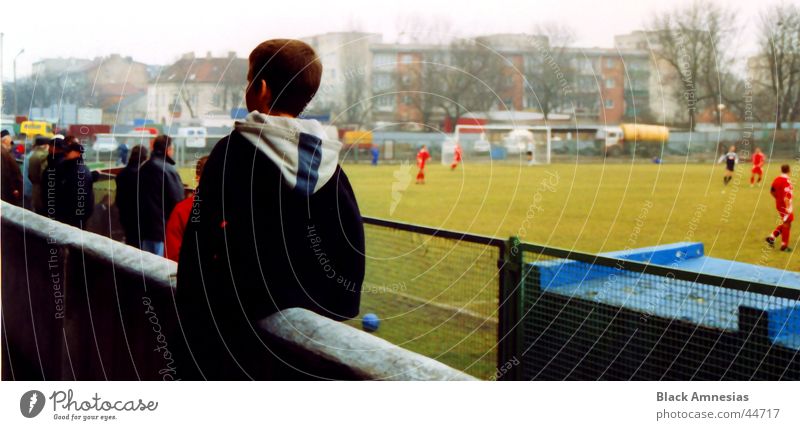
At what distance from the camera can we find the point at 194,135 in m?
3.09

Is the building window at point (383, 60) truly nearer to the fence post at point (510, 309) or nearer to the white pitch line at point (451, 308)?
the fence post at point (510, 309)

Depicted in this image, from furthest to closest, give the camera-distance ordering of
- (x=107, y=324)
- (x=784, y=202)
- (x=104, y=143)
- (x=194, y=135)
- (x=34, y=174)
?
(x=784, y=202) < (x=104, y=143) < (x=34, y=174) < (x=194, y=135) < (x=107, y=324)

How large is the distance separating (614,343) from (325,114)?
4.48 ft

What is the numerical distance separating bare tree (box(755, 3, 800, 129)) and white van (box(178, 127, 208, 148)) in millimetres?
1875

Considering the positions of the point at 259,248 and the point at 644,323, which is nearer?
the point at 259,248

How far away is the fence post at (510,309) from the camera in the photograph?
11.3 ft

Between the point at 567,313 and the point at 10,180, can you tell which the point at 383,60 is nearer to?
the point at 567,313

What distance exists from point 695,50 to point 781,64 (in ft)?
1.16

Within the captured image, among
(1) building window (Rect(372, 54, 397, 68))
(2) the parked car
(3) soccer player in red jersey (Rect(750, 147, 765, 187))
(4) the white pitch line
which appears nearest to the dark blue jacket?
(1) building window (Rect(372, 54, 397, 68))

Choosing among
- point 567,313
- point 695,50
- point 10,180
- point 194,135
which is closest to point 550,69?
point 695,50

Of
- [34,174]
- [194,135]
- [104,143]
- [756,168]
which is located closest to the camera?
[194,135]

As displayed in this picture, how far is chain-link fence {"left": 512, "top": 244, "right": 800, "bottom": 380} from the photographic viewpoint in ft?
8.87
